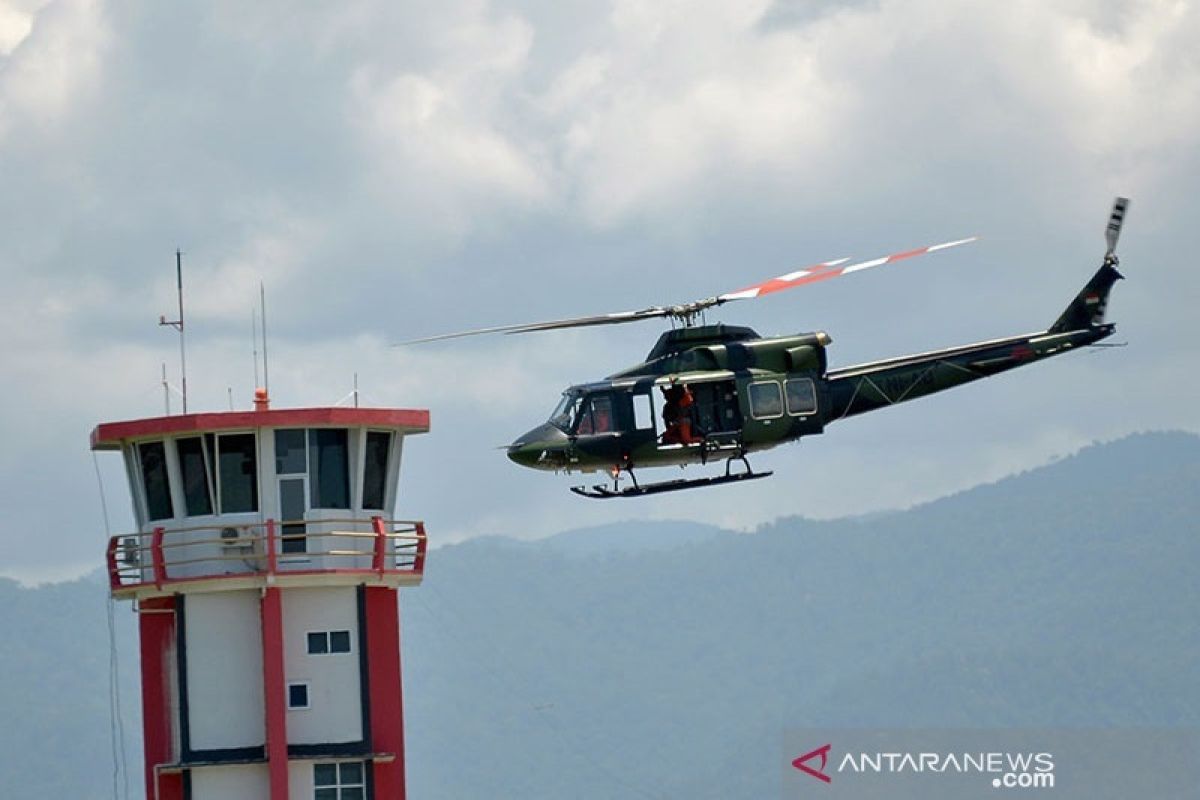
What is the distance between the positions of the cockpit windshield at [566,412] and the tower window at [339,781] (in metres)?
12.4

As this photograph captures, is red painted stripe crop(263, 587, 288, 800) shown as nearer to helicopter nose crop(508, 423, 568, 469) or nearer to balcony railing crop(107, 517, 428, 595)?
balcony railing crop(107, 517, 428, 595)

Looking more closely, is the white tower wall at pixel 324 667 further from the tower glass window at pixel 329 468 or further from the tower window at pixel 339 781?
the tower glass window at pixel 329 468

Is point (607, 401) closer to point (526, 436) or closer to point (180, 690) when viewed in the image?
point (526, 436)

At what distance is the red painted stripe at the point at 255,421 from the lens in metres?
51.6

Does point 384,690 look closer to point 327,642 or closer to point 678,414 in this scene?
point 327,642

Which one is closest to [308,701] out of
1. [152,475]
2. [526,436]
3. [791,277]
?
[152,475]

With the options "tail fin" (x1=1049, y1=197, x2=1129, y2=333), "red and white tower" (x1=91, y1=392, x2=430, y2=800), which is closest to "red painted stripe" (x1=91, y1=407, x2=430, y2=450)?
"red and white tower" (x1=91, y1=392, x2=430, y2=800)

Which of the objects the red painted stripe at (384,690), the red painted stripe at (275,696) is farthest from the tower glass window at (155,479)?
the red painted stripe at (384,690)

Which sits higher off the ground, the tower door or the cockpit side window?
the cockpit side window

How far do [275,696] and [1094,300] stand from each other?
27177 millimetres

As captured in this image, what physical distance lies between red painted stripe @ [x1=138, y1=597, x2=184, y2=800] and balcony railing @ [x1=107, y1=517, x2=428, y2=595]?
0.67 m

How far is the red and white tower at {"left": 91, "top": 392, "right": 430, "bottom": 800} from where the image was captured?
50.4 m

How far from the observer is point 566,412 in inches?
2418

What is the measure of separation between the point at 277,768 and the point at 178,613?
343 centimetres
